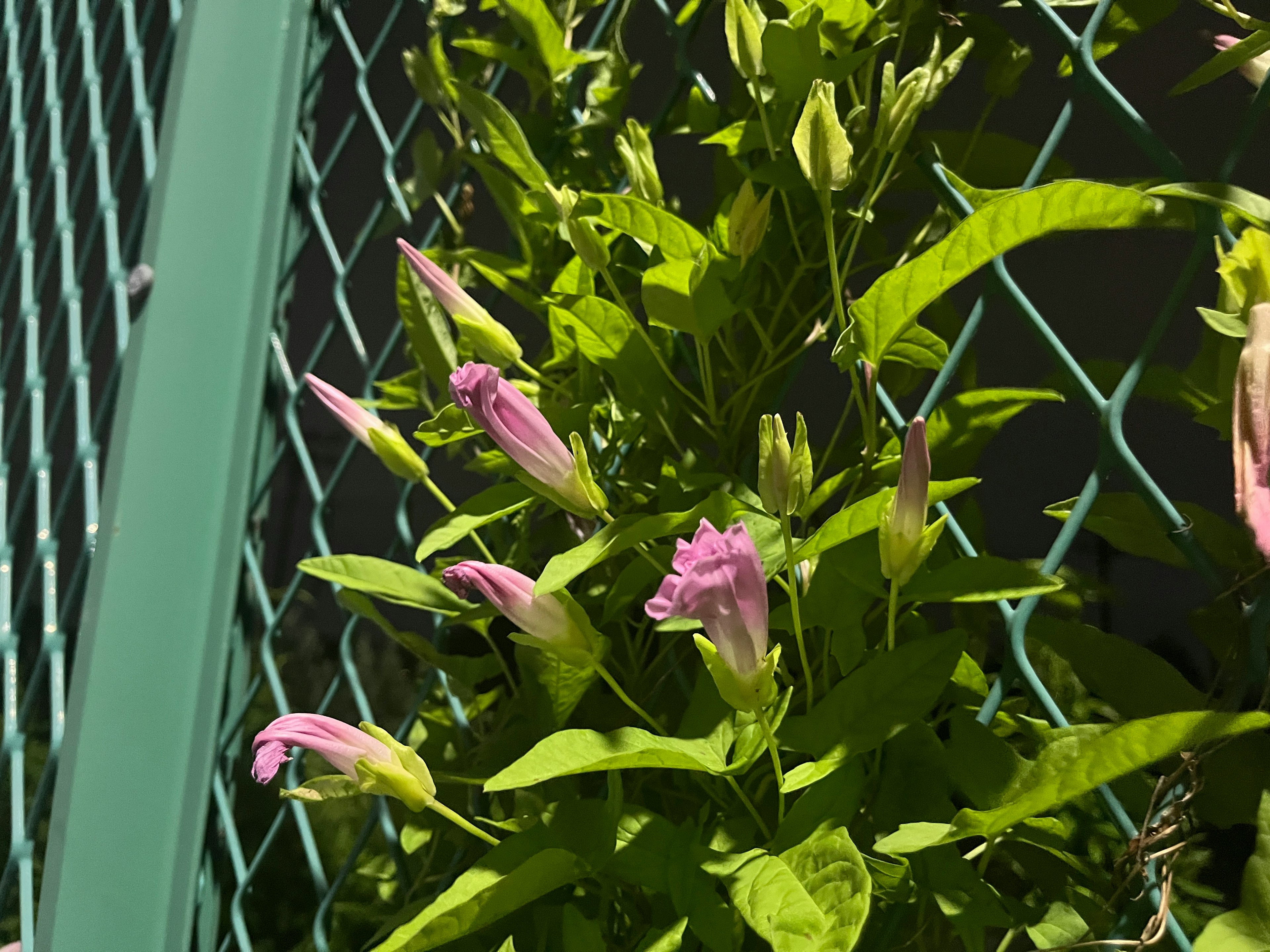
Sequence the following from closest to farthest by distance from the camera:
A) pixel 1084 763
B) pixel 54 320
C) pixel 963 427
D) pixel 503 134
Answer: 1. pixel 1084 763
2. pixel 963 427
3. pixel 503 134
4. pixel 54 320

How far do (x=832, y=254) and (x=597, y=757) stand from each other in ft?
0.74

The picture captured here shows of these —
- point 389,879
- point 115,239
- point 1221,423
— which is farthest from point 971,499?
point 115,239

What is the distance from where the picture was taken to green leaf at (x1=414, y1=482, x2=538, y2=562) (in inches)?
16.8

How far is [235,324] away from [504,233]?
284 mm

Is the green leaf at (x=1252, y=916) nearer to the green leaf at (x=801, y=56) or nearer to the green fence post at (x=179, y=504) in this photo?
the green leaf at (x=801, y=56)

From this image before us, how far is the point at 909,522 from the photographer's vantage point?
1.00ft

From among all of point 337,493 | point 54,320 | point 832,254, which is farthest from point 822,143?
point 54,320

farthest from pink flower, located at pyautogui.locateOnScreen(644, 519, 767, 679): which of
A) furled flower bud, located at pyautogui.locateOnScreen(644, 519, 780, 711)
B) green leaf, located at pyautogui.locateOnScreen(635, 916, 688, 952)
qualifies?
green leaf, located at pyautogui.locateOnScreen(635, 916, 688, 952)

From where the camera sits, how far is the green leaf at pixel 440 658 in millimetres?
478

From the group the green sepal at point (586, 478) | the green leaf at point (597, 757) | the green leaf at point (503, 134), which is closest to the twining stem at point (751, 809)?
the green leaf at point (597, 757)

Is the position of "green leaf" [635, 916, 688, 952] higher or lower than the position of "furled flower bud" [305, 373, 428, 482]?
lower

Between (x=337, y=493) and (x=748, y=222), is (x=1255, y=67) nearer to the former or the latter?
(x=748, y=222)

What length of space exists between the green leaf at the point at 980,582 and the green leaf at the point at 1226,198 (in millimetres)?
144

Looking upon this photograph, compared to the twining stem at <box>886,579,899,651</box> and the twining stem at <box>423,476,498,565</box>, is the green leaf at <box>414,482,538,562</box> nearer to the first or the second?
the twining stem at <box>423,476,498,565</box>
